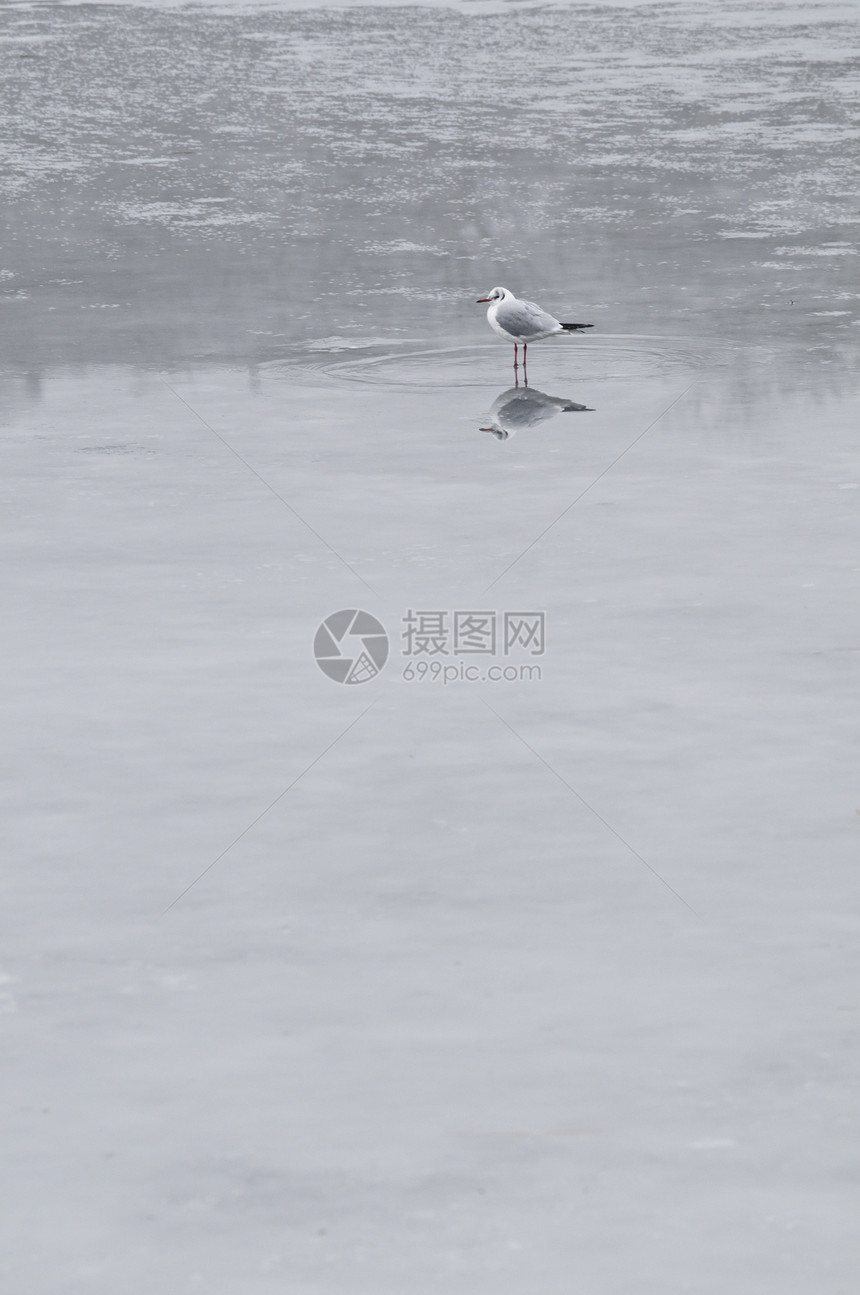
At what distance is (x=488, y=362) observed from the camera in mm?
10578

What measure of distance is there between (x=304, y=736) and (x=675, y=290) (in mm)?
6799

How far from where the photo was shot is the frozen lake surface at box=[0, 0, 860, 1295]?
12.7ft

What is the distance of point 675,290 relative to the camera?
39.5ft

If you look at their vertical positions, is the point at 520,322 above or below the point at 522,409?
above

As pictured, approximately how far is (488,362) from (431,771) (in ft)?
17.1

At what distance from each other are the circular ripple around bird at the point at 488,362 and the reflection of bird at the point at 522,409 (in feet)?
0.98

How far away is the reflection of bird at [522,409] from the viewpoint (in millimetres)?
9312
